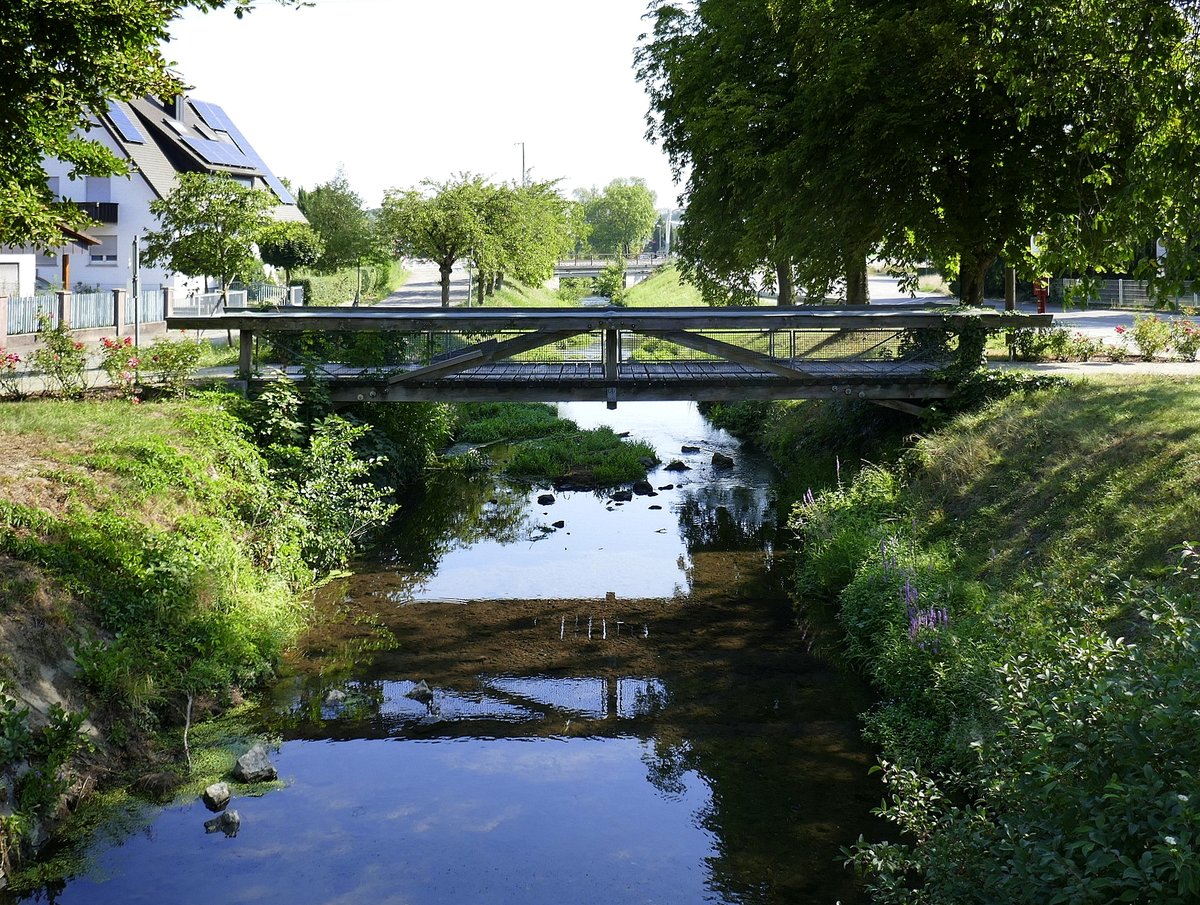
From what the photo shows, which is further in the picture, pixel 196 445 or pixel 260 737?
pixel 196 445

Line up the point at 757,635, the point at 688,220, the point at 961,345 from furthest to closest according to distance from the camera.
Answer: the point at 688,220
the point at 961,345
the point at 757,635

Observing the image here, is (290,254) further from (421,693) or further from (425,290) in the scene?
(421,693)

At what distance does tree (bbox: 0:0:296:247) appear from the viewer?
13.6 metres

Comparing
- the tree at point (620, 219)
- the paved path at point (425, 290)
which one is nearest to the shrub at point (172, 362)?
the paved path at point (425, 290)

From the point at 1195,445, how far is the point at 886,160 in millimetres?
10506

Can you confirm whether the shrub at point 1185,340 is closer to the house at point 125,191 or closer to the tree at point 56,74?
the tree at point 56,74

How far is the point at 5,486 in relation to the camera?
11078 millimetres

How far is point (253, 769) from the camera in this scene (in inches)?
364

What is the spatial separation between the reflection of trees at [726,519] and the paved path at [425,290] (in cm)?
3046

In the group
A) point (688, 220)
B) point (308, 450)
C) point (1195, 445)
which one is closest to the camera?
point (1195, 445)

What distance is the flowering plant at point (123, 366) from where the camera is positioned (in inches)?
671

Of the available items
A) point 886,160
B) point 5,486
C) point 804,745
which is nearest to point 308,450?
point 5,486

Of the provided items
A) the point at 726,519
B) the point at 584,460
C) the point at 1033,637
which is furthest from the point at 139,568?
the point at 584,460

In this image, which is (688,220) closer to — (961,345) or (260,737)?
(961,345)
